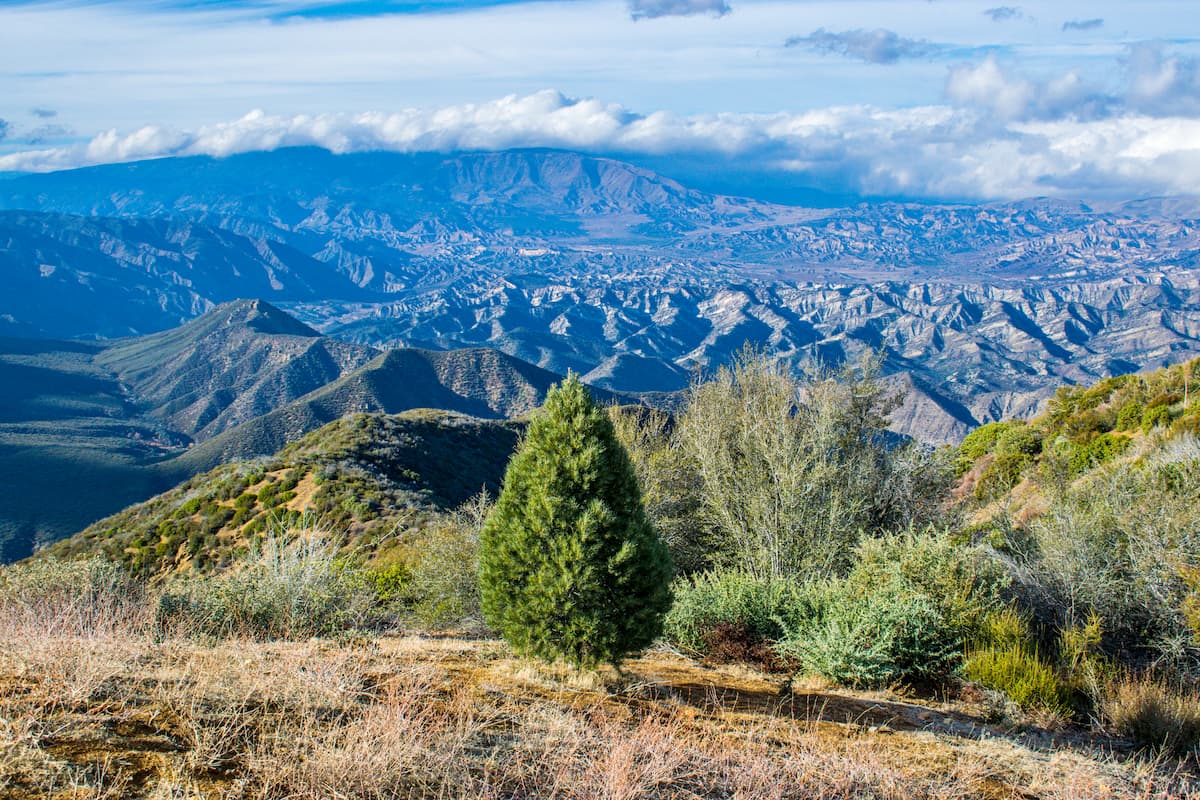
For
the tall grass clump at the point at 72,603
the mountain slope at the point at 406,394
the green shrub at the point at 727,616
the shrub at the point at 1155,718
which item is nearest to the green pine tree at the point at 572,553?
the green shrub at the point at 727,616

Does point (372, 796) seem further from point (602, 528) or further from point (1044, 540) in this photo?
point (1044, 540)

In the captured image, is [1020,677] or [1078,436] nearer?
[1020,677]

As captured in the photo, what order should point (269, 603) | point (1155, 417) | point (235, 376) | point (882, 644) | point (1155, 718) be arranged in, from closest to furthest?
point (1155, 718) → point (882, 644) → point (269, 603) → point (1155, 417) → point (235, 376)

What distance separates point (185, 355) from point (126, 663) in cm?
22128

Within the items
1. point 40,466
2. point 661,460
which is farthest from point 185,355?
point 661,460

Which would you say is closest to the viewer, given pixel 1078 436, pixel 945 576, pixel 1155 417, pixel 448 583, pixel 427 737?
pixel 427 737

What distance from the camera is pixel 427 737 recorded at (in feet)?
17.2

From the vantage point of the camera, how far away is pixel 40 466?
93562mm

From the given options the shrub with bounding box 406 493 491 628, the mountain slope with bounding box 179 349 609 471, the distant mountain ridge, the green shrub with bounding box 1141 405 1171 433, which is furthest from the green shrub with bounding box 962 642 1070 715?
the mountain slope with bounding box 179 349 609 471

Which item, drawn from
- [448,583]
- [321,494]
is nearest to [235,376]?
[321,494]

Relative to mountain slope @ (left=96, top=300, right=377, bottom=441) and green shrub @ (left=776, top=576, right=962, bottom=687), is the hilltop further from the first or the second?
mountain slope @ (left=96, top=300, right=377, bottom=441)

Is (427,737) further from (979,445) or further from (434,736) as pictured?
(979,445)

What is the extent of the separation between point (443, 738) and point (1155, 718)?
23.1ft

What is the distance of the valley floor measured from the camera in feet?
15.0
